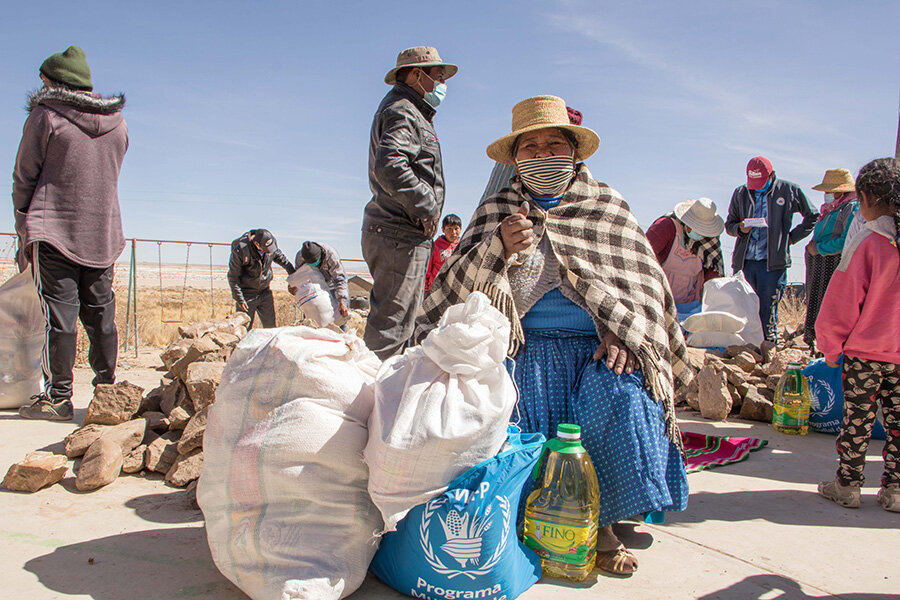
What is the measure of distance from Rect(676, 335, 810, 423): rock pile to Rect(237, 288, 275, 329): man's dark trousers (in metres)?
5.01

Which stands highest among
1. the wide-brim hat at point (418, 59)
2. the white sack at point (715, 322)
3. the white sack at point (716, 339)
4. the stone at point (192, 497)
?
the wide-brim hat at point (418, 59)

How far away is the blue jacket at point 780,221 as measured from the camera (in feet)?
21.7

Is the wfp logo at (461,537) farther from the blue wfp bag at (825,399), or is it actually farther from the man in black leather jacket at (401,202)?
the blue wfp bag at (825,399)

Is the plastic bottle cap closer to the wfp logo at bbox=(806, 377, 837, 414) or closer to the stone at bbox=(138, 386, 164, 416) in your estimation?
the stone at bbox=(138, 386, 164, 416)

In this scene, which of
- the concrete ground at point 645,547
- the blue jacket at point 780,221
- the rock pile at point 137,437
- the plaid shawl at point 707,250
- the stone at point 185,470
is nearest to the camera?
the concrete ground at point 645,547

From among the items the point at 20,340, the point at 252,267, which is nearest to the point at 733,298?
the point at 252,267

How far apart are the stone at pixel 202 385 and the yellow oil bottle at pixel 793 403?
379cm

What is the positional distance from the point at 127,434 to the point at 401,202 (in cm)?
195

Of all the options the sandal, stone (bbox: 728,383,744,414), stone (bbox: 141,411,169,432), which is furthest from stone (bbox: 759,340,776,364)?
stone (bbox: 141,411,169,432)

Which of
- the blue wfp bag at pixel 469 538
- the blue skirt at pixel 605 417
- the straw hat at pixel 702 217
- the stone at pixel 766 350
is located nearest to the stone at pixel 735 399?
the stone at pixel 766 350

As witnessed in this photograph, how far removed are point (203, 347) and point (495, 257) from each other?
8.08ft

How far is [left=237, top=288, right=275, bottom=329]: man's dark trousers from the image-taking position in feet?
26.0

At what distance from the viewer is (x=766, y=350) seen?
6496mm

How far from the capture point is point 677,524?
2.85 m
